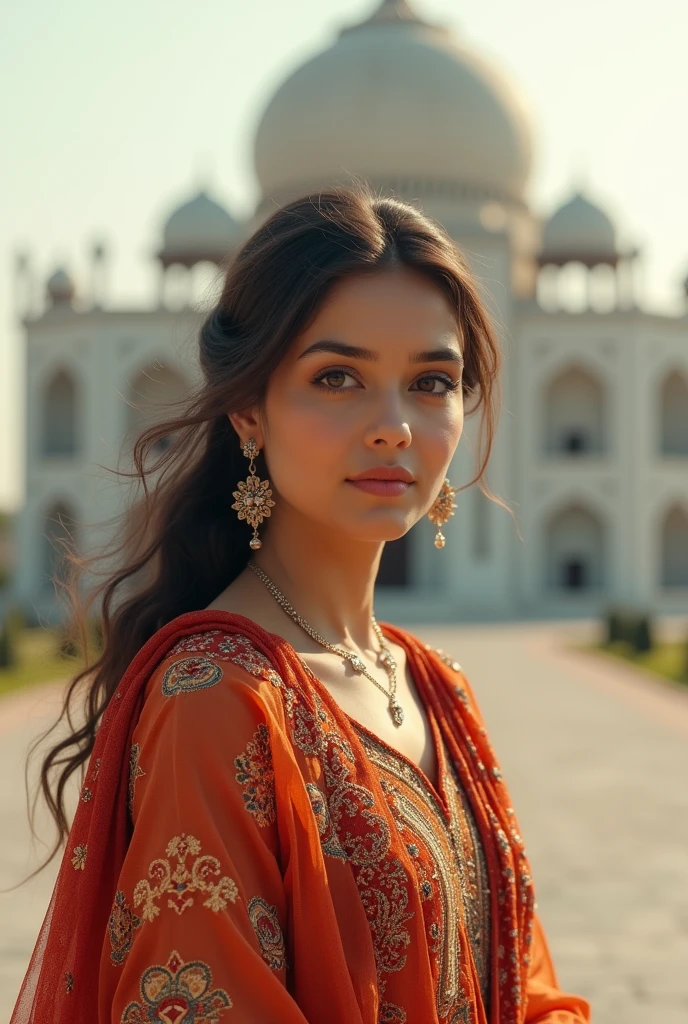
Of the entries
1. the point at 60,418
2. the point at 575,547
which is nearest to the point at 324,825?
the point at 575,547

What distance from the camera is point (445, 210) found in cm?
2291

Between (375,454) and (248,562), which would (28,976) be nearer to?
(248,562)

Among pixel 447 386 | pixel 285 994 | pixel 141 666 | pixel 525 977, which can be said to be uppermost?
pixel 447 386

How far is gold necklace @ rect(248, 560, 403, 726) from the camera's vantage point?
1529mm

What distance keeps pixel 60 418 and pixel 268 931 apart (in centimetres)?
2547

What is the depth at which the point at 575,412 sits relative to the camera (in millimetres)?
24219

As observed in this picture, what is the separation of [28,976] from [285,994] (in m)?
0.42

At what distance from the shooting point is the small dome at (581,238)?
24.6 metres

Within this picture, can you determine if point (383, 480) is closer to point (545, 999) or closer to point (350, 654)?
point (350, 654)

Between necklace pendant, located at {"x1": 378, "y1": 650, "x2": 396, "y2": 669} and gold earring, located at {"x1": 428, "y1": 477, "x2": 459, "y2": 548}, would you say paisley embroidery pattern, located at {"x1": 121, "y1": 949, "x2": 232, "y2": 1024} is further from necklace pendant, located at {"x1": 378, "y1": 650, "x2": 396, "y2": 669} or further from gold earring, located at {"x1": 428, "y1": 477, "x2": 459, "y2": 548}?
gold earring, located at {"x1": 428, "y1": 477, "x2": 459, "y2": 548}

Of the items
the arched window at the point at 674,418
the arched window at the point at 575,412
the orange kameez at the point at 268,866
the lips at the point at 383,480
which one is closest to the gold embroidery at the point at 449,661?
the orange kameez at the point at 268,866

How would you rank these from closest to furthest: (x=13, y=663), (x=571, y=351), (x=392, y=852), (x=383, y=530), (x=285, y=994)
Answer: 1. (x=285, y=994)
2. (x=392, y=852)
3. (x=383, y=530)
4. (x=13, y=663)
5. (x=571, y=351)

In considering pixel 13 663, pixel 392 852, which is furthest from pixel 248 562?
pixel 13 663

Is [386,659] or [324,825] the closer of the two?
[324,825]
